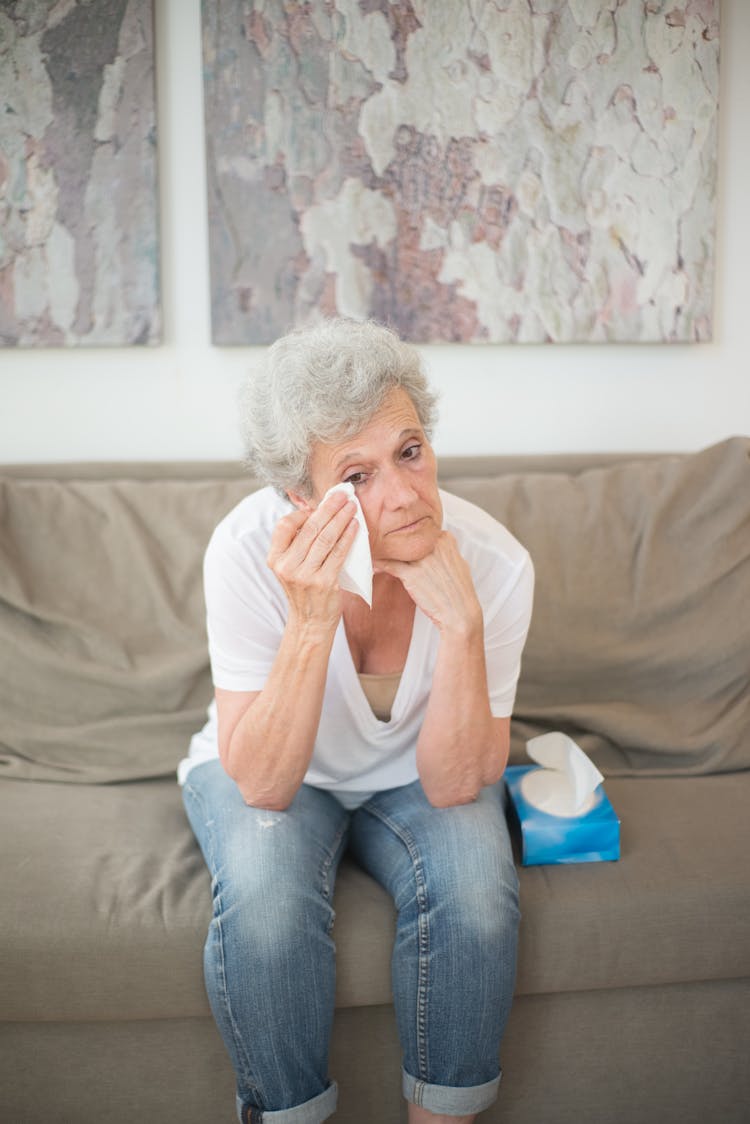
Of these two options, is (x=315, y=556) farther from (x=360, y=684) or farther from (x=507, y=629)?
(x=507, y=629)

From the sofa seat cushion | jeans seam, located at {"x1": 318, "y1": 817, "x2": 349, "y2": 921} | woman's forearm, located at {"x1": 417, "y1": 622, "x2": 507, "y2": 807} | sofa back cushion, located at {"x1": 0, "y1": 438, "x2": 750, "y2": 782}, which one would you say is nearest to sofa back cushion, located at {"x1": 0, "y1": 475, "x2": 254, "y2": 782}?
sofa back cushion, located at {"x1": 0, "y1": 438, "x2": 750, "y2": 782}

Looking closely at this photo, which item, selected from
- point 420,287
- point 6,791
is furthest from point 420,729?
point 420,287

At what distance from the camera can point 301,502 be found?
1419 millimetres

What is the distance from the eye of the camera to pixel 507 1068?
1448 millimetres

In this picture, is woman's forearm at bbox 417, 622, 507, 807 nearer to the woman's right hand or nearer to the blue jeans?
the blue jeans

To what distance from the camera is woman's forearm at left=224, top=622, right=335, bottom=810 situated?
53.2 inches

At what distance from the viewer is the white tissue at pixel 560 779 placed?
4.91ft

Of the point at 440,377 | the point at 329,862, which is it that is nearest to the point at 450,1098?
the point at 329,862

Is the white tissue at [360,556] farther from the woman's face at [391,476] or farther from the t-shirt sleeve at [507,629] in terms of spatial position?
the t-shirt sleeve at [507,629]

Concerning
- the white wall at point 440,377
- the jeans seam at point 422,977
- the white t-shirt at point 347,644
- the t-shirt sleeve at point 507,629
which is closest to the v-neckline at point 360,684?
the white t-shirt at point 347,644

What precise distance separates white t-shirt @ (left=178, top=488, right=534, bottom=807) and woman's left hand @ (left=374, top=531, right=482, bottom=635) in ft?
0.27

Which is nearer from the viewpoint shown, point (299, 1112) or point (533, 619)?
point (299, 1112)

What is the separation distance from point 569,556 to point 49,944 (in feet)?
3.71

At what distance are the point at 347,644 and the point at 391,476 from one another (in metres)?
0.28
